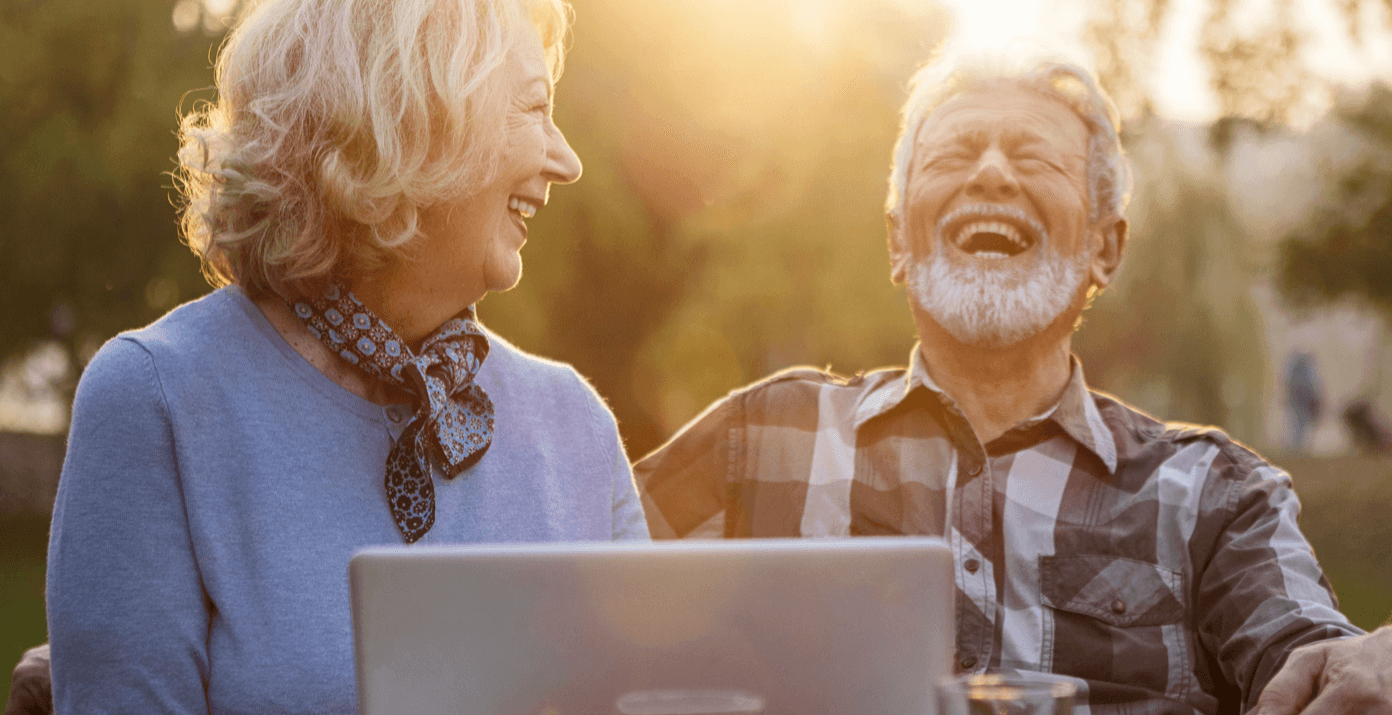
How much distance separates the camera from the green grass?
26.3 feet

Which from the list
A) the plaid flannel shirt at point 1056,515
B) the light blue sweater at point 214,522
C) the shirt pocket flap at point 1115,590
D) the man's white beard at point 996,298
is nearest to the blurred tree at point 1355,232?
the man's white beard at point 996,298

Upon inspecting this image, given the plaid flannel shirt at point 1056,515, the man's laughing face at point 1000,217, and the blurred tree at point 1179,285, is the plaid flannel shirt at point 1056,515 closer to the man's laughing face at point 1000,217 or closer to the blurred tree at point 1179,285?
the man's laughing face at point 1000,217

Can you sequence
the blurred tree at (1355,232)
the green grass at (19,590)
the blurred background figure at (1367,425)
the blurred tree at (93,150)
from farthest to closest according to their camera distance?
the blurred background figure at (1367,425), the blurred tree at (1355,232), the blurred tree at (93,150), the green grass at (19,590)

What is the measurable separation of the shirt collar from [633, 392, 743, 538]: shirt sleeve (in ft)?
1.05

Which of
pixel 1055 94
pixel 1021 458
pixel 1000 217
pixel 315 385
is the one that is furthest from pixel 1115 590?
pixel 315 385

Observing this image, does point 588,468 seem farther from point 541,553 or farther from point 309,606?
point 541,553

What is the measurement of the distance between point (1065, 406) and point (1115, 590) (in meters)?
0.44

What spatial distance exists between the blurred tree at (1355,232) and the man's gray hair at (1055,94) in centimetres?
1173

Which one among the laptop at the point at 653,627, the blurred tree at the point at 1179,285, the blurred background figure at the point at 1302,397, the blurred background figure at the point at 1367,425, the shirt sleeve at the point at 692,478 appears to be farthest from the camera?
the blurred background figure at the point at 1302,397

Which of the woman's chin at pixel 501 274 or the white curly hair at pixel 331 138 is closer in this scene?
the white curly hair at pixel 331 138

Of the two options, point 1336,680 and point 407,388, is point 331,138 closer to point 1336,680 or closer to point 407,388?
point 407,388

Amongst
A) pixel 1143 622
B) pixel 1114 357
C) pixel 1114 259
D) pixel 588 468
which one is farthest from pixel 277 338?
pixel 1114 357

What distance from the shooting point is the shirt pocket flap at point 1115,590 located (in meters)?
2.44

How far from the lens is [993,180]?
2.71 m
